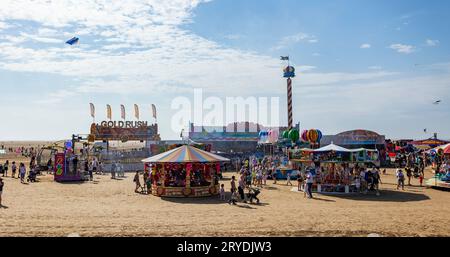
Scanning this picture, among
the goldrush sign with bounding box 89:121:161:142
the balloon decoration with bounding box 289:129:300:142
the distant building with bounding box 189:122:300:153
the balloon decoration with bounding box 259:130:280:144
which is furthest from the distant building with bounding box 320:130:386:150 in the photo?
the goldrush sign with bounding box 89:121:161:142

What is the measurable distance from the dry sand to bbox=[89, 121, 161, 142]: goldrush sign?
26.4 meters

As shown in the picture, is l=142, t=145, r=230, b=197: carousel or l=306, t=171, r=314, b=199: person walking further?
l=142, t=145, r=230, b=197: carousel

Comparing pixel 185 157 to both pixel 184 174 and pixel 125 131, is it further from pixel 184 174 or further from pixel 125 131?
pixel 125 131

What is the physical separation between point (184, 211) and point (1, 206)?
299 inches

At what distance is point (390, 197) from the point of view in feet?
63.5

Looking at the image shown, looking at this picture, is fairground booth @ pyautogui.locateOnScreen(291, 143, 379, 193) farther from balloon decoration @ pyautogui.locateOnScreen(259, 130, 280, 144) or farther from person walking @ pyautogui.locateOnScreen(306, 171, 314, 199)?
balloon decoration @ pyautogui.locateOnScreen(259, 130, 280, 144)

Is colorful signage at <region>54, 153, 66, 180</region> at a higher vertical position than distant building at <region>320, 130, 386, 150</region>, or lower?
lower

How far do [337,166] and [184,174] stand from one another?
27.4ft

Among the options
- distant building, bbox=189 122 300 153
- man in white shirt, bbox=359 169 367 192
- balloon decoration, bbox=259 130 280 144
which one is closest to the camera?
man in white shirt, bbox=359 169 367 192

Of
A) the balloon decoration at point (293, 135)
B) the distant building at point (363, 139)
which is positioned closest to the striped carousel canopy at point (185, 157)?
the balloon decoration at point (293, 135)

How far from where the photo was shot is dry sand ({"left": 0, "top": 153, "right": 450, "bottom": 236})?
11.7 metres
